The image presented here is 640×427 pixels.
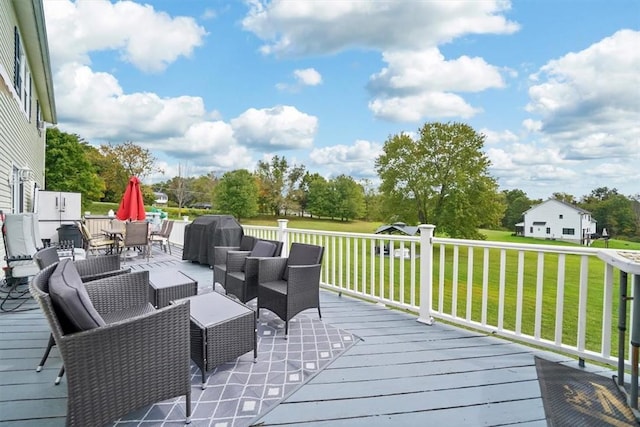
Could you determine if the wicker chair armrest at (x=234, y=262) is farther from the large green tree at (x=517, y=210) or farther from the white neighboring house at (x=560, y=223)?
the large green tree at (x=517, y=210)

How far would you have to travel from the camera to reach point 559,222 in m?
6.08

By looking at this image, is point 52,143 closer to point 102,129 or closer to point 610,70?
point 102,129

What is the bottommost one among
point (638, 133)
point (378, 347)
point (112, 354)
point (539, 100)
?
point (378, 347)

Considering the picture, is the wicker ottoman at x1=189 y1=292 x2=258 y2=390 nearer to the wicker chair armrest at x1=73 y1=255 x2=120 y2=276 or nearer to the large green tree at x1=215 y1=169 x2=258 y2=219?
the wicker chair armrest at x1=73 y1=255 x2=120 y2=276

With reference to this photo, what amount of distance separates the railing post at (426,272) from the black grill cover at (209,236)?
4002mm

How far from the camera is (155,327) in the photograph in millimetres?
1815

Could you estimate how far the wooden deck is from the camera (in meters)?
2.00

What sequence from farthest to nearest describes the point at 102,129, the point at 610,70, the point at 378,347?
1. the point at 102,129
2. the point at 610,70
3. the point at 378,347

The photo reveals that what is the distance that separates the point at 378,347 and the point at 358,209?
35.1 m

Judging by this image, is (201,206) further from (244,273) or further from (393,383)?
(393,383)

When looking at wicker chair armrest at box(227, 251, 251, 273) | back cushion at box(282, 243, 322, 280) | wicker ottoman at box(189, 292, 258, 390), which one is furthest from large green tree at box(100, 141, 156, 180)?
wicker ottoman at box(189, 292, 258, 390)

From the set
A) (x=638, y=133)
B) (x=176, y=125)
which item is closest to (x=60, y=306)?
(x=638, y=133)

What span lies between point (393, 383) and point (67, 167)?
28603 millimetres

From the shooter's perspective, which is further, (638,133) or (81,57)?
(81,57)
